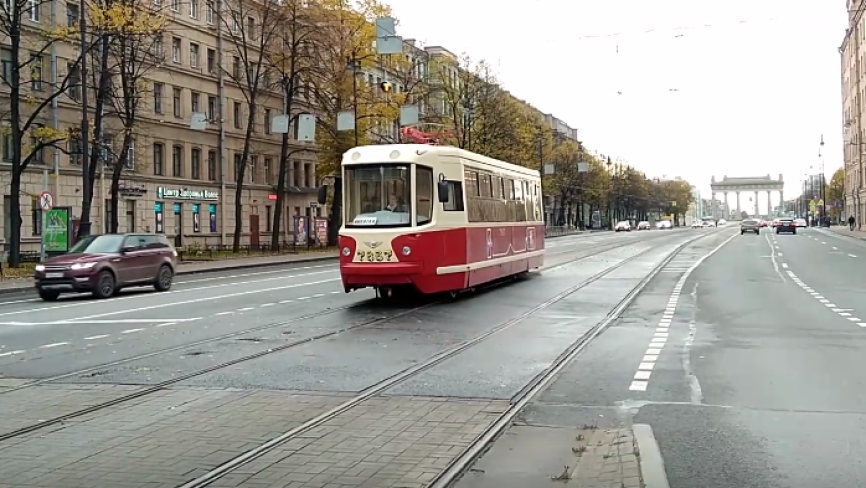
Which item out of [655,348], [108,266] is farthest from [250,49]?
[655,348]

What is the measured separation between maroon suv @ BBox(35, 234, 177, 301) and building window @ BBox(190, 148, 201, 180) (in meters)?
34.1

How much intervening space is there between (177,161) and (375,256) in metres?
42.9

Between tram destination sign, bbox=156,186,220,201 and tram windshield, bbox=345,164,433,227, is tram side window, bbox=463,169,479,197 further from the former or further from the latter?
tram destination sign, bbox=156,186,220,201

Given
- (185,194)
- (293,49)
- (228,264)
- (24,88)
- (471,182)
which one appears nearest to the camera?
(471,182)

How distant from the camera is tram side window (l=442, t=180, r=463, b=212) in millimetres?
19609

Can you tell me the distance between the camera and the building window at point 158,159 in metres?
A: 56.1

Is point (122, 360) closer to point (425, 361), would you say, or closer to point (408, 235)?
point (425, 361)

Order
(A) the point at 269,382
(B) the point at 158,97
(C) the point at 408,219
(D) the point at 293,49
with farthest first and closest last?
(B) the point at 158,97, (D) the point at 293,49, (C) the point at 408,219, (A) the point at 269,382

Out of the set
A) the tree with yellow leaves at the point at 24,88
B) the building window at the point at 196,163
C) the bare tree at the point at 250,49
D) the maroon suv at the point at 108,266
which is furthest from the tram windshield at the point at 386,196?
the building window at the point at 196,163

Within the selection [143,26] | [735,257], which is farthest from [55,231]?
[735,257]

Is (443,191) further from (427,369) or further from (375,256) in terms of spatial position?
(427,369)

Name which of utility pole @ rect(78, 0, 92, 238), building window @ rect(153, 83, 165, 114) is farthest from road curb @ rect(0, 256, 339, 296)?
building window @ rect(153, 83, 165, 114)

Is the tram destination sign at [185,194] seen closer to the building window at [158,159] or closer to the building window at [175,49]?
the building window at [158,159]

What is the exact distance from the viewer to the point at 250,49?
63.7 meters
